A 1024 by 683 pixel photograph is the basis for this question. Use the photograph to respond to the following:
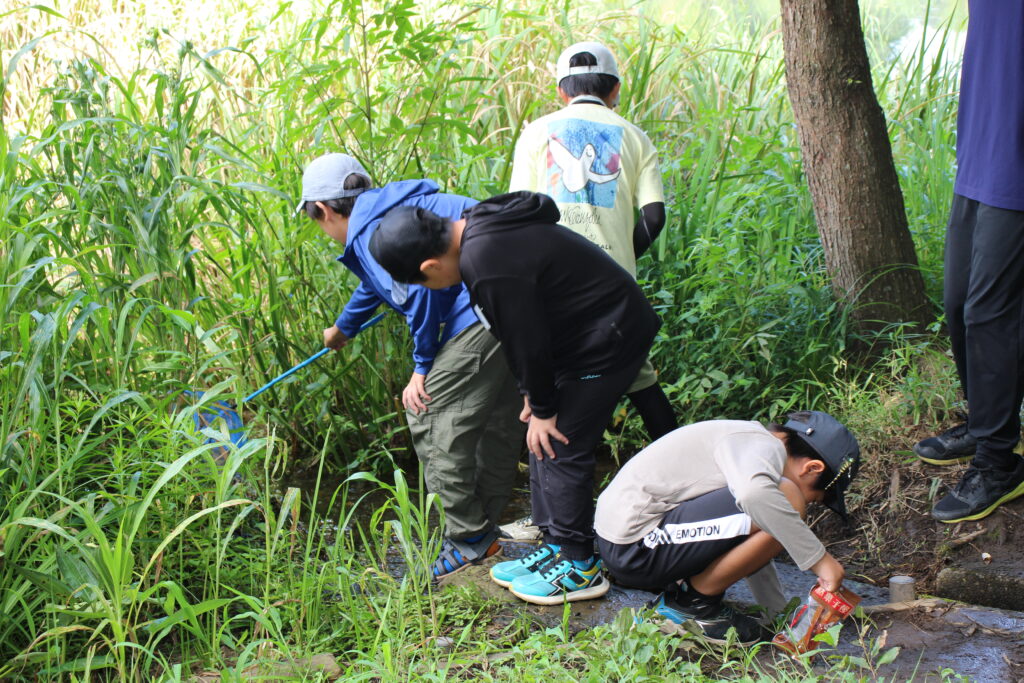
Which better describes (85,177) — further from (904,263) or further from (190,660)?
(904,263)

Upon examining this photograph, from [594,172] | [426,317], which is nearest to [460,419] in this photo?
[426,317]

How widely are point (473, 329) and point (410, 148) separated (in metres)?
1.32

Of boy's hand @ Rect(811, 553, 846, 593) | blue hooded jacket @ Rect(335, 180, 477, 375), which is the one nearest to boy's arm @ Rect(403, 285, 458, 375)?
blue hooded jacket @ Rect(335, 180, 477, 375)

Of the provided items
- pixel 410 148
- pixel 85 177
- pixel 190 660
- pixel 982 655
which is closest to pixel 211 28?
pixel 410 148

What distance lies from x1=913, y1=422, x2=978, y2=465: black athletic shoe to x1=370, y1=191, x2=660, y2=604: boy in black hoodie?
42.1 inches

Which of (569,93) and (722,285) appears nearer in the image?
(569,93)

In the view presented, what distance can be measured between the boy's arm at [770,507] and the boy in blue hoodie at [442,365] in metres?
0.88

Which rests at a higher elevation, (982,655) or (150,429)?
(150,429)

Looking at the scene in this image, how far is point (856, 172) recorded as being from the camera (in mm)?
3824

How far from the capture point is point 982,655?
233 centimetres

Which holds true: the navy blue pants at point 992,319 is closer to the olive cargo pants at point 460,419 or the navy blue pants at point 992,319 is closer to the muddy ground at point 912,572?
the muddy ground at point 912,572

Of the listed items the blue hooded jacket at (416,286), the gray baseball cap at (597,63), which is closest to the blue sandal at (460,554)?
the blue hooded jacket at (416,286)

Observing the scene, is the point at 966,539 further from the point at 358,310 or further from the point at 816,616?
the point at 358,310

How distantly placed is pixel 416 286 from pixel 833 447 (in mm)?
1240
